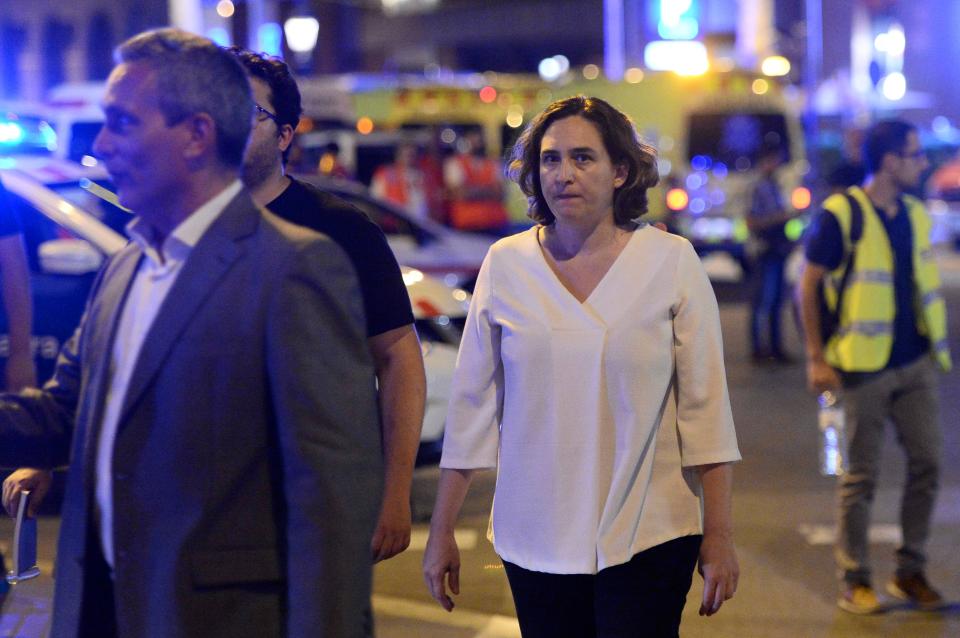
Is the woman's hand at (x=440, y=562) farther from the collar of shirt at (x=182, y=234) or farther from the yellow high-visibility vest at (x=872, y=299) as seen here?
the yellow high-visibility vest at (x=872, y=299)

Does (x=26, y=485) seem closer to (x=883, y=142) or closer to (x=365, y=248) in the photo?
(x=365, y=248)

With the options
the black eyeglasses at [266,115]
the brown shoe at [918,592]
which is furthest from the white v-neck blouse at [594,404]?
the brown shoe at [918,592]

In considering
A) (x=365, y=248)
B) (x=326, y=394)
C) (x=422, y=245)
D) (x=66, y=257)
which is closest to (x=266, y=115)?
(x=365, y=248)

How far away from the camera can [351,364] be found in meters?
2.33

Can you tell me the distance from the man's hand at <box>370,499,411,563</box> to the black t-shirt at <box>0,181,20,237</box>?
85.2 inches

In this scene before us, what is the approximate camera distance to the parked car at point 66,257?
6785 millimetres

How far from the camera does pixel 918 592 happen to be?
18.7 ft

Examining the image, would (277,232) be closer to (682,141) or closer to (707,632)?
(707,632)

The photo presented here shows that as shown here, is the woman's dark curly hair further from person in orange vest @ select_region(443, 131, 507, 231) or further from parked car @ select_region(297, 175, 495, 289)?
person in orange vest @ select_region(443, 131, 507, 231)

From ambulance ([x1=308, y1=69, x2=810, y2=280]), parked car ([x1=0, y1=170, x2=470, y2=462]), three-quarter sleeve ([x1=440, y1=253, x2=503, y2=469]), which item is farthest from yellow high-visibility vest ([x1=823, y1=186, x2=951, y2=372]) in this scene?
ambulance ([x1=308, y1=69, x2=810, y2=280])

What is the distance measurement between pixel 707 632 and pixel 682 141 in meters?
16.4

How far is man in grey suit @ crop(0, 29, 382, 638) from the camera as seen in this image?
2.24 m

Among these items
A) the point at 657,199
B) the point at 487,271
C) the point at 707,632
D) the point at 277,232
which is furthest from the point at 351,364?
the point at 657,199

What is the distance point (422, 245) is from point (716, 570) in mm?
8067
